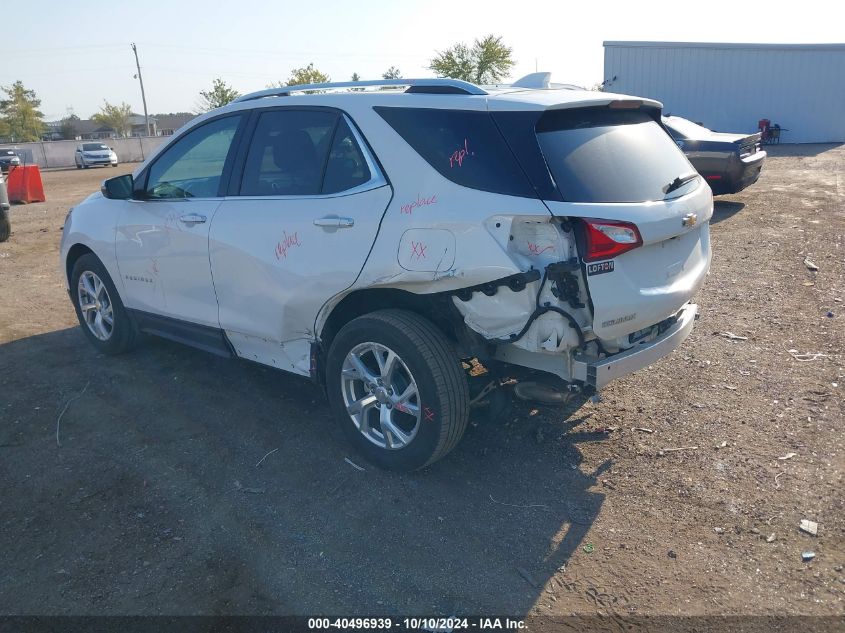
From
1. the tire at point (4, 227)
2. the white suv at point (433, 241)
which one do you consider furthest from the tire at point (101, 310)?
the tire at point (4, 227)

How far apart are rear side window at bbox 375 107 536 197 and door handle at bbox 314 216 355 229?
0.53 m

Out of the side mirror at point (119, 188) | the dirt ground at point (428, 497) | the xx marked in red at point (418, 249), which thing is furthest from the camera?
the side mirror at point (119, 188)

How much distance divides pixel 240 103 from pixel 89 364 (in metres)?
2.61

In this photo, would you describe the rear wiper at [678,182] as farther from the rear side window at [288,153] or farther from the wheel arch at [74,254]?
the wheel arch at [74,254]

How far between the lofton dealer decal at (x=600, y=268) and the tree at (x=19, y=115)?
8161cm

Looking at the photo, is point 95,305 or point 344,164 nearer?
point 344,164

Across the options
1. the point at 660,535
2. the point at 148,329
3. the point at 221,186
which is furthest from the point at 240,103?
the point at 660,535

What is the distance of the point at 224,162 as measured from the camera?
15.5 feet

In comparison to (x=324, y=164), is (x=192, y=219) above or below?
below

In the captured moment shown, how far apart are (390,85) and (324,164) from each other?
1.98 ft

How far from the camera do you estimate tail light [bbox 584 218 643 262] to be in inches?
130

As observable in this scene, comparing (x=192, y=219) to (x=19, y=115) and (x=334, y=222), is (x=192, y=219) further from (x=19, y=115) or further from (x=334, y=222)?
(x=19, y=115)

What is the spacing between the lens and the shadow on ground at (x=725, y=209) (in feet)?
37.4

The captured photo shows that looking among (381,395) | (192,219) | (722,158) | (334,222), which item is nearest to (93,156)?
(722,158)
